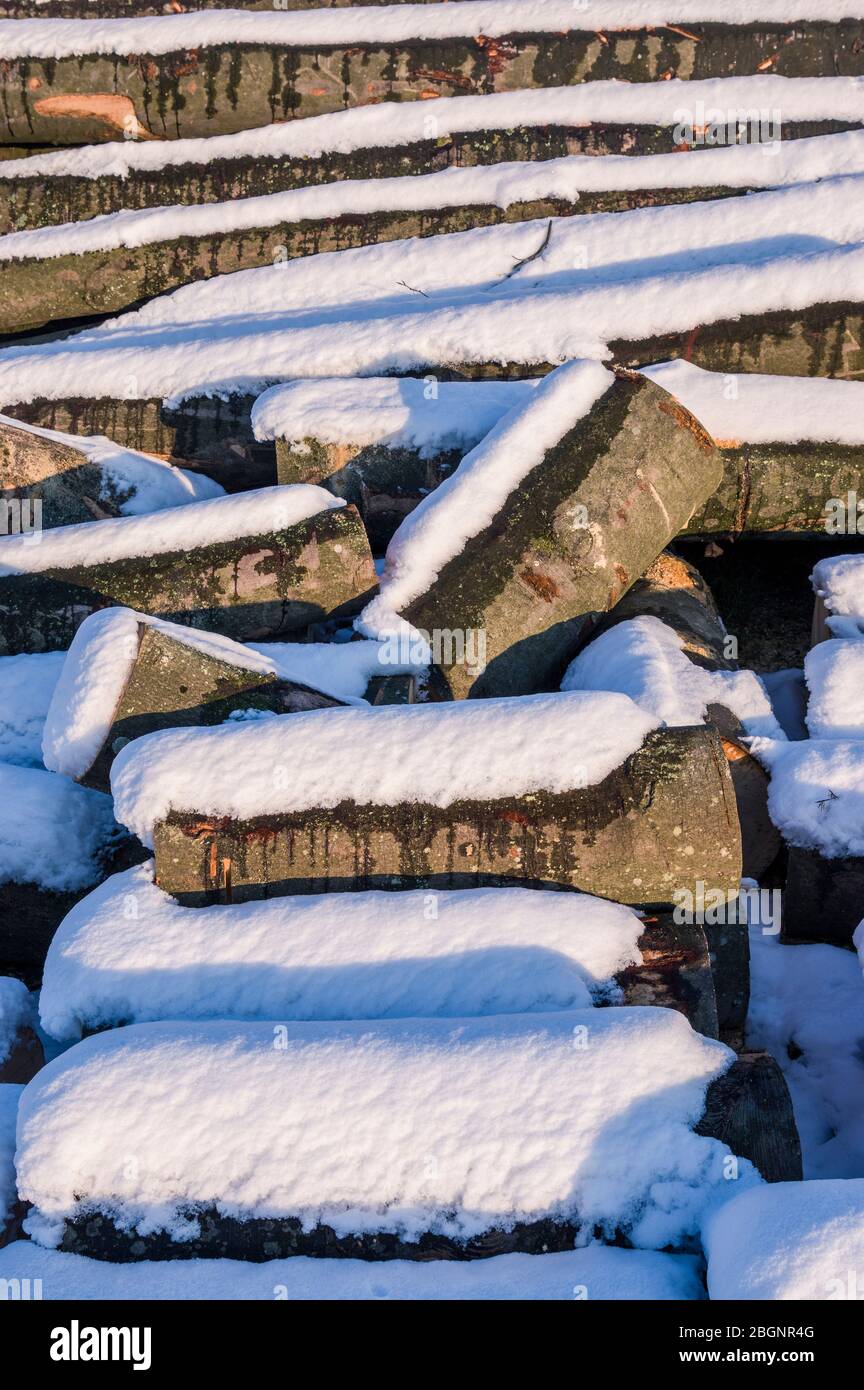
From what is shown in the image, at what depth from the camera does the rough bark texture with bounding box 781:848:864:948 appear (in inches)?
152

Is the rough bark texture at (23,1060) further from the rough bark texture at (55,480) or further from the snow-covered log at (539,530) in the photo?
the rough bark texture at (55,480)

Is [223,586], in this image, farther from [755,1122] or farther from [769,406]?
[755,1122]

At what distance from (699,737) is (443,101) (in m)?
4.90

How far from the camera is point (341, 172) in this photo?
660 centimetres

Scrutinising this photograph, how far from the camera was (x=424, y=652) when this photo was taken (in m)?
4.37

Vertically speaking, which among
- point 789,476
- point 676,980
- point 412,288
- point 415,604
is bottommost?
point 676,980

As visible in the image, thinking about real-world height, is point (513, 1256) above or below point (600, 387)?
below

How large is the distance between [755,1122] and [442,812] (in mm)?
1207

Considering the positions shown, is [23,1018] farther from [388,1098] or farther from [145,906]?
[388,1098]

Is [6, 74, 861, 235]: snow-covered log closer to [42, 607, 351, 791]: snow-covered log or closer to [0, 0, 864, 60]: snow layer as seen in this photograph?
[0, 0, 864, 60]: snow layer

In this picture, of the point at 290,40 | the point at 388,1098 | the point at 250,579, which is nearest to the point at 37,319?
the point at 290,40

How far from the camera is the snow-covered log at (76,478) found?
5156 mm

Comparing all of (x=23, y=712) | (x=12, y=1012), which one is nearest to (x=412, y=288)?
(x=23, y=712)

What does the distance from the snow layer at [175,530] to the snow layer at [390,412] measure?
0.46 m
